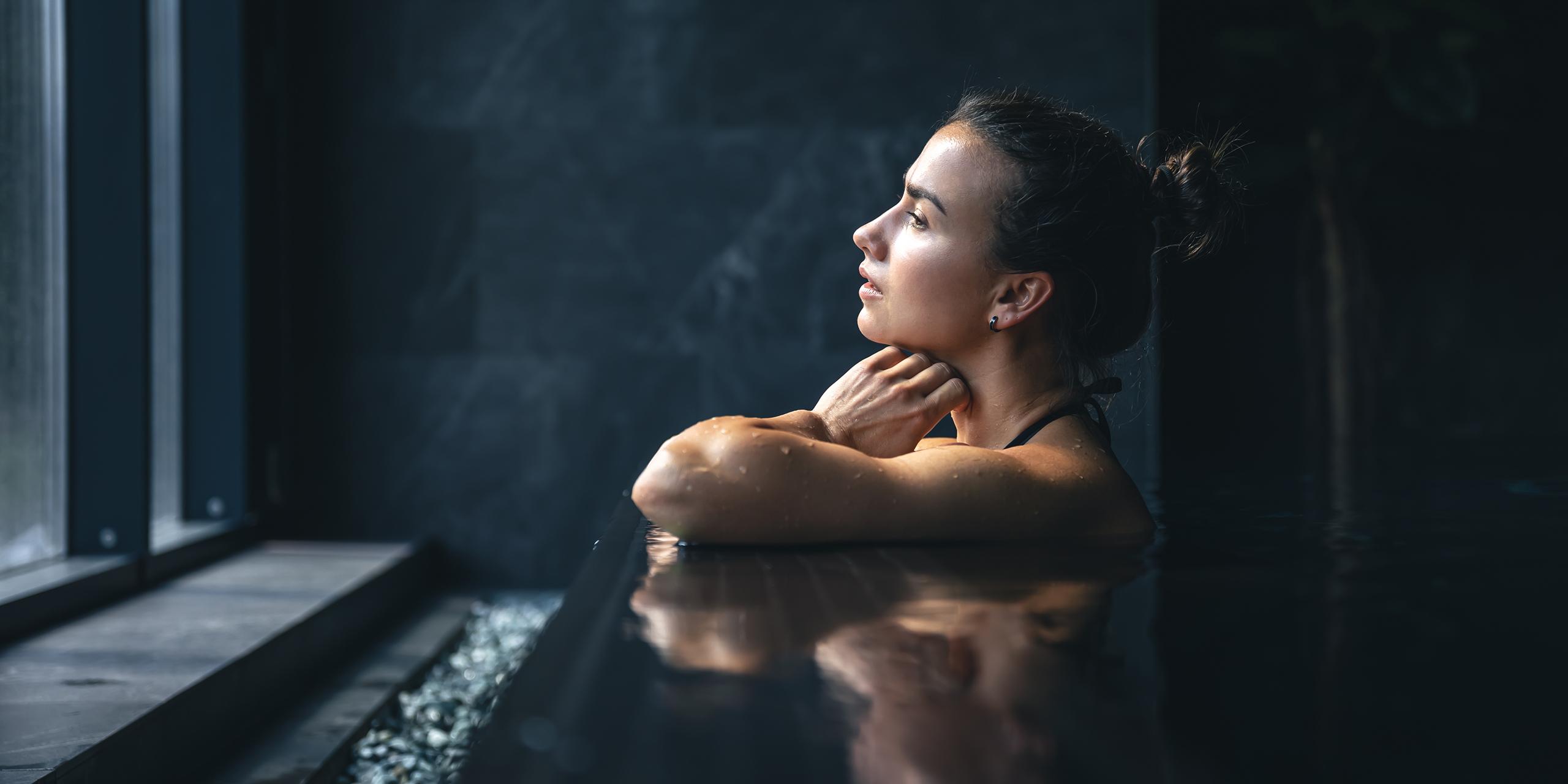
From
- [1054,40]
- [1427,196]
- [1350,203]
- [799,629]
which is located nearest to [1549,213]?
[1427,196]

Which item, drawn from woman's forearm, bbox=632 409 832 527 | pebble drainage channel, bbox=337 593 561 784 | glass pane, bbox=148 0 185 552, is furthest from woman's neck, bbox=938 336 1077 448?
glass pane, bbox=148 0 185 552

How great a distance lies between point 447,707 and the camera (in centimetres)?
248

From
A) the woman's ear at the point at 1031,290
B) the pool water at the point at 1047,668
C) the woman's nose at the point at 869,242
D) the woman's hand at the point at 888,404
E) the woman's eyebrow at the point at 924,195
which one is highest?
the woman's eyebrow at the point at 924,195

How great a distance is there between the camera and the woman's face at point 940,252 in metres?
1.23

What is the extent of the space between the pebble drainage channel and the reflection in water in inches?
25.2

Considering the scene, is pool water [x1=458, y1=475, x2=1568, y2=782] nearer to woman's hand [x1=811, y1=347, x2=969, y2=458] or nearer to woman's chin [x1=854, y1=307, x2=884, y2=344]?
woman's hand [x1=811, y1=347, x2=969, y2=458]

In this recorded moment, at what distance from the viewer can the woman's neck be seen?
1.25 metres

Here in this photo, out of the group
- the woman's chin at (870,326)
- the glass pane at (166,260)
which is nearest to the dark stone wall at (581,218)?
the glass pane at (166,260)

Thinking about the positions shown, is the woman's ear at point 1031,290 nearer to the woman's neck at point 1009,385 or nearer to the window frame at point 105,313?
the woman's neck at point 1009,385

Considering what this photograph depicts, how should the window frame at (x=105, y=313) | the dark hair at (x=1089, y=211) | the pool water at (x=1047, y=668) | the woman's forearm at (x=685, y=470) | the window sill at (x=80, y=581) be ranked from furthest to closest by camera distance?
the window frame at (x=105, y=313)
the window sill at (x=80, y=581)
the dark hair at (x=1089, y=211)
the woman's forearm at (x=685, y=470)
the pool water at (x=1047, y=668)

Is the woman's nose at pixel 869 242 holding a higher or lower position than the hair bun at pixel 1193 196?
lower

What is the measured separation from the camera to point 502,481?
3844 millimetres

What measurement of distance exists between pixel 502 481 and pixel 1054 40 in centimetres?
255

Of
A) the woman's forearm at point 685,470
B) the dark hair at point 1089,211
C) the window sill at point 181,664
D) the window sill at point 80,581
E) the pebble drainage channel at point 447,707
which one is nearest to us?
the woman's forearm at point 685,470
